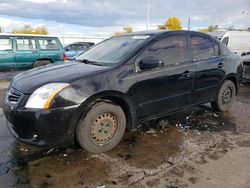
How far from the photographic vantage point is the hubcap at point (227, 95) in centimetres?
511

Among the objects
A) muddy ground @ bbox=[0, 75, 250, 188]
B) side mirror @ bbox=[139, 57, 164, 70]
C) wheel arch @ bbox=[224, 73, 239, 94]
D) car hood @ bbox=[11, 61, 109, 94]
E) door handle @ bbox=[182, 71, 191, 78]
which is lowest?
muddy ground @ bbox=[0, 75, 250, 188]

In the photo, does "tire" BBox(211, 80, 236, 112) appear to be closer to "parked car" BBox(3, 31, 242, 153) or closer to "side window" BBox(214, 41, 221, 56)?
"parked car" BBox(3, 31, 242, 153)

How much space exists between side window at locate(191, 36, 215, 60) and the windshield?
1.00 m

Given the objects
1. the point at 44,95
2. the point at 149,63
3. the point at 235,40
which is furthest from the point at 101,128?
the point at 235,40

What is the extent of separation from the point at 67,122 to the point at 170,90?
180 cm

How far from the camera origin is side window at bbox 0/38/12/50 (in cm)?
960

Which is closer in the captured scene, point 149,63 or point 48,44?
point 149,63

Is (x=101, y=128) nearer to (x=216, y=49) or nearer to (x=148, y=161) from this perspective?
(x=148, y=161)

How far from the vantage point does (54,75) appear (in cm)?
328

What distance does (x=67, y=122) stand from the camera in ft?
9.82

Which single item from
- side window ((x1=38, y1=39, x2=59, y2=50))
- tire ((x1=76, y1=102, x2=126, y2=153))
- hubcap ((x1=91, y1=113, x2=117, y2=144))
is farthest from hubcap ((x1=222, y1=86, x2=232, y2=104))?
side window ((x1=38, y1=39, x2=59, y2=50))

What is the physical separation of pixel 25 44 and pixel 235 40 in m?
11.6

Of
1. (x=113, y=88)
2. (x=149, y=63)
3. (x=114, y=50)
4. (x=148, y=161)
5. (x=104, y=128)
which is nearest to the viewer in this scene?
(x=148, y=161)

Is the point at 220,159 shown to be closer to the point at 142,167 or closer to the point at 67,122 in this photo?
the point at 142,167
